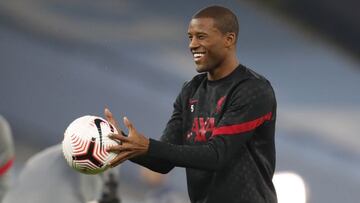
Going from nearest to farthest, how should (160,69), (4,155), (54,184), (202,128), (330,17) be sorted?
(202,128)
(54,184)
(4,155)
(330,17)
(160,69)

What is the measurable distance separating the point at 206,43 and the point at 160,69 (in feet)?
21.8

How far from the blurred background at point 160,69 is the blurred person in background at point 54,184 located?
3.79 metres

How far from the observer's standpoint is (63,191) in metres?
4.14

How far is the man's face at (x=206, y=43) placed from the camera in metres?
2.99

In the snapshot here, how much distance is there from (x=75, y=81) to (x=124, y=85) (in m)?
0.54

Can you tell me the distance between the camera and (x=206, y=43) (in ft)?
9.81

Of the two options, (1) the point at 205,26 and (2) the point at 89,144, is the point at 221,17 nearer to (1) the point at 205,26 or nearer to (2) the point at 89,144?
(1) the point at 205,26

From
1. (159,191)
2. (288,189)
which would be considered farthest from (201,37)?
(159,191)

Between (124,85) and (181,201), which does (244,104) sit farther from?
(124,85)

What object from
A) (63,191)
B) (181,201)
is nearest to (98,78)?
(181,201)

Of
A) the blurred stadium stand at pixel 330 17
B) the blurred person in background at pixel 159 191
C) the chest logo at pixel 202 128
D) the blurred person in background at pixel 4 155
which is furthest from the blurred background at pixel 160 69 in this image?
the chest logo at pixel 202 128

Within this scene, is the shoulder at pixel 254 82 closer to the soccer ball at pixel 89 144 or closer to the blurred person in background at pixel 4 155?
the soccer ball at pixel 89 144

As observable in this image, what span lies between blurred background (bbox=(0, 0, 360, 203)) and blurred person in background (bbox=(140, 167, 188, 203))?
490mm

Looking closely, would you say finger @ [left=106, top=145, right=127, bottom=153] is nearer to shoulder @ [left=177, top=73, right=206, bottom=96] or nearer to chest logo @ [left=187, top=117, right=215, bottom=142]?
chest logo @ [left=187, top=117, right=215, bottom=142]
